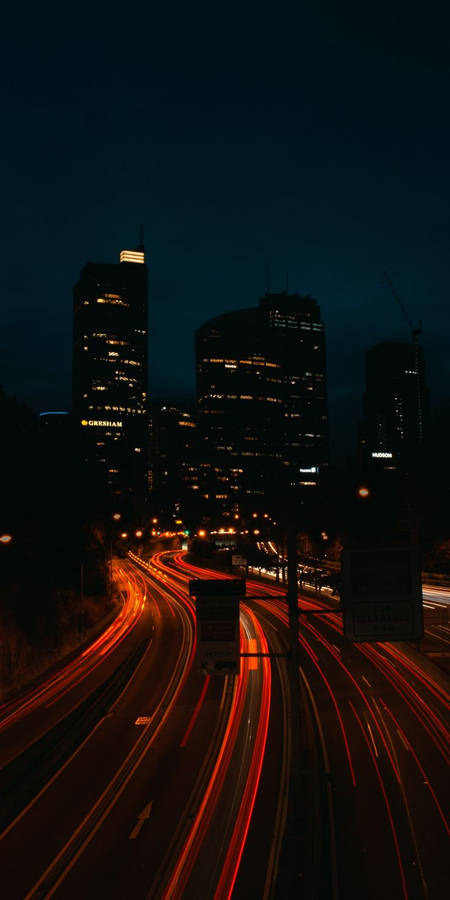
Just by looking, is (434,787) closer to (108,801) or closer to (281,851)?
(281,851)

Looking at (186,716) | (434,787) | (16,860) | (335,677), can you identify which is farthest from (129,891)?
(335,677)

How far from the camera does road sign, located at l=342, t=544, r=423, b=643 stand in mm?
19516

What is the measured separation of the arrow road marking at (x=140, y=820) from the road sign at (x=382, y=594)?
26.0ft

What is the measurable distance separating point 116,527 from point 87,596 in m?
42.2

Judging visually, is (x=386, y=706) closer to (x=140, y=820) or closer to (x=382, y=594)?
(x=382, y=594)

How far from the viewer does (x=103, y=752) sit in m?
26.0

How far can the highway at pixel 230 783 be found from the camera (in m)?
16.2

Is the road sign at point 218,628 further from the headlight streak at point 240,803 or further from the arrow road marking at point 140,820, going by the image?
the arrow road marking at point 140,820

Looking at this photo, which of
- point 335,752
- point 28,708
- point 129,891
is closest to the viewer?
point 129,891

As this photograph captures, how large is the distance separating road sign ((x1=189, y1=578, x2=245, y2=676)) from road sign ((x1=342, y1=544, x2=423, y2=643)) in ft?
12.5

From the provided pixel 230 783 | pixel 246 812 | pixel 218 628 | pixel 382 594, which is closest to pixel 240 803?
pixel 246 812

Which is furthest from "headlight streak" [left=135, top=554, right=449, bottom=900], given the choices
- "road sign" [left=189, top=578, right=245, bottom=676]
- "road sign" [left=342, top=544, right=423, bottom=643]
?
"road sign" [left=189, top=578, right=245, bottom=676]

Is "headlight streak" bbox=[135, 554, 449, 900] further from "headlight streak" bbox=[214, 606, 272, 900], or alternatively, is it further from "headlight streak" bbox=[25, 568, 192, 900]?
"headlight streak" bbox=[25, 568, 192, 900]

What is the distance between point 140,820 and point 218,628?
5.90 meters
